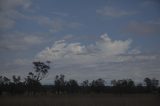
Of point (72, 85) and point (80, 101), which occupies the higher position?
point (72, 85)

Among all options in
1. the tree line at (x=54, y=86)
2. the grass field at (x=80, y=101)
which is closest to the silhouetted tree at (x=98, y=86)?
the tree line at (x=54, y=86)

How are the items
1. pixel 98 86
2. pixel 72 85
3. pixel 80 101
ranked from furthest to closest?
pixel 72 85 < pixel 98 86 < pixel 80 101

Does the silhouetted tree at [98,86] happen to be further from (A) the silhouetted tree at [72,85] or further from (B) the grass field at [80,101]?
(B) the grass field at [80,101]

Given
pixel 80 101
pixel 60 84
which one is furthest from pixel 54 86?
pixel 80 101

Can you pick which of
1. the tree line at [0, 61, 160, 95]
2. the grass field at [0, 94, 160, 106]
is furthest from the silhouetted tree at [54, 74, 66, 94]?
the grass field at [0, 94, 160, 106]

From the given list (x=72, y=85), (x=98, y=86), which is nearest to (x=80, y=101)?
(x=98, y=86)

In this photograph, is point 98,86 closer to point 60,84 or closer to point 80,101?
point 60,84

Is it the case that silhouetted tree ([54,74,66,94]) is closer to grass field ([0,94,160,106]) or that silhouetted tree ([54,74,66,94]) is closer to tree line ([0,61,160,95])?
tree line ([0,61,160,95])

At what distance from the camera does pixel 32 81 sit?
4894 cm

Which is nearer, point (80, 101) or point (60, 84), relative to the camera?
point (80, 101)

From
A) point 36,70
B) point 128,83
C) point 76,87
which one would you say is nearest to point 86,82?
point 76,87

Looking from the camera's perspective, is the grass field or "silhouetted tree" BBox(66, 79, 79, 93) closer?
the grass field

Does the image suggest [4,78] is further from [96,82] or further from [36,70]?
[96,82]

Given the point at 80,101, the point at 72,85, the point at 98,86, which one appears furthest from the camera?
the point at 72,85
